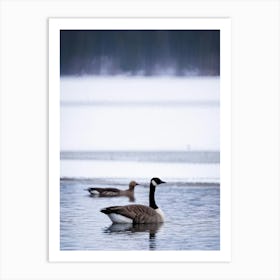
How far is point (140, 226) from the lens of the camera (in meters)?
3.27

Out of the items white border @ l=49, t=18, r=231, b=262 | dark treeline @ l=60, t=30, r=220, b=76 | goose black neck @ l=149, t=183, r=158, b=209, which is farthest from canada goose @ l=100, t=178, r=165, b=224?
dark treeline @ l=60, t=30, r=220, b=76

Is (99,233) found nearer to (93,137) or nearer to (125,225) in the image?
(125,225)

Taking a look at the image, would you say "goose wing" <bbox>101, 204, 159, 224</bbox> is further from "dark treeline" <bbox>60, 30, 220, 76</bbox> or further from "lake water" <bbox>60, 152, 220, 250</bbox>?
"dark treeline" <bbox>60, 30, 220, 76</bbox>

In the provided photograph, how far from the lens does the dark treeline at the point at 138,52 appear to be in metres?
3.28

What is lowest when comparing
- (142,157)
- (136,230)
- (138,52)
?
(136,230)

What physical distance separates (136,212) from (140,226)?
0.06m

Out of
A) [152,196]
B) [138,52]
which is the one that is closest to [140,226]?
[152,196]

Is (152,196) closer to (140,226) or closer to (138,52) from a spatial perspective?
(140,226)

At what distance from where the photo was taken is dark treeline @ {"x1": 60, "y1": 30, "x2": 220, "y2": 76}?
129 inches
